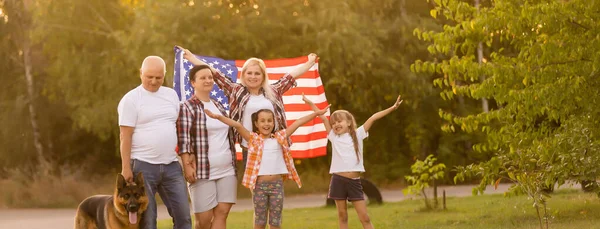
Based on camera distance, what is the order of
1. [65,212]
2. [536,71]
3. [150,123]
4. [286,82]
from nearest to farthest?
[150,123]
[286,82]
[536,71]
[65,212]

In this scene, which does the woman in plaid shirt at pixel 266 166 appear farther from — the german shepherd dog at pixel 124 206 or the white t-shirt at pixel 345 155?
the white t-shirt at pixel 345 155

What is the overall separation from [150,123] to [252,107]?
1242 millimetres

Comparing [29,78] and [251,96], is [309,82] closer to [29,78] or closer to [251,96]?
[251,96]

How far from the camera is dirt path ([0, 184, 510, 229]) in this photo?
1880 cm

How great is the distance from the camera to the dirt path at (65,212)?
18.8 metres

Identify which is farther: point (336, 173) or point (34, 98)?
point (34, 98)

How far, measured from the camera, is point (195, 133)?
9.05 meters

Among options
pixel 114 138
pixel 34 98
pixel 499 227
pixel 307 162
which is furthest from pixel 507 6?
pixel 34 98

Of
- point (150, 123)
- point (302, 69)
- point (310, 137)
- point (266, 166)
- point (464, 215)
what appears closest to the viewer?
point (150, 123)

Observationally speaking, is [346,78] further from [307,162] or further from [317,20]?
[307,162]

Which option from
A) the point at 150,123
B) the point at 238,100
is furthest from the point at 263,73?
the point at 150,123

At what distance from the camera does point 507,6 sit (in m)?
13.9

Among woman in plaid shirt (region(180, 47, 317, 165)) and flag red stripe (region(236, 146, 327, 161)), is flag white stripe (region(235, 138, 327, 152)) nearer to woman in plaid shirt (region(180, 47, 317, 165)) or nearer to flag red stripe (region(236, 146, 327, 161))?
flag red stripe (region(236, 146, 327, 161))

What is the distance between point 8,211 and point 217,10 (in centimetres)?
724
